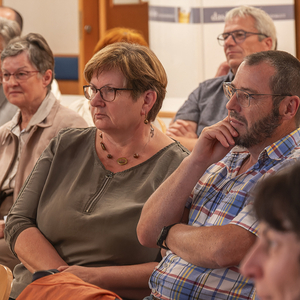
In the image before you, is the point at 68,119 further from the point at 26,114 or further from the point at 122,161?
the point at 122,161

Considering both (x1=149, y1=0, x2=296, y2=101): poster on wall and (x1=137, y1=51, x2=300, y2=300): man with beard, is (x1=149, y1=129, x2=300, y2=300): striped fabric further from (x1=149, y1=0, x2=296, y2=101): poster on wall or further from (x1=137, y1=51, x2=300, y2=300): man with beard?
(x1=149, y1=0, x2=296, y2=101): poster on wall

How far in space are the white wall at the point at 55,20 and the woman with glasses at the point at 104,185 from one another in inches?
191

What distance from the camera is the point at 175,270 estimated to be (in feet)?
4.39

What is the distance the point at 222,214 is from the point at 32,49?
5.63 feet

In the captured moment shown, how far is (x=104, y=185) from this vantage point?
1.74m

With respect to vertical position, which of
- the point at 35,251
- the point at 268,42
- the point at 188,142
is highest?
the point at 268,42

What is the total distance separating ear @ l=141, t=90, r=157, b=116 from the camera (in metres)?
1.84

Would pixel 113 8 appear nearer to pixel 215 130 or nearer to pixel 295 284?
pixel 215 130

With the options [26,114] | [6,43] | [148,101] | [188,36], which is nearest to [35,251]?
[148,101]

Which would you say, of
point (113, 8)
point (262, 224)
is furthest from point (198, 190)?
point (113, 8)

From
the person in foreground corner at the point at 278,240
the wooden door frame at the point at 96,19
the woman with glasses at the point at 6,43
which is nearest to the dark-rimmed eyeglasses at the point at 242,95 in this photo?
the person in foreground corner at the point at 278,240

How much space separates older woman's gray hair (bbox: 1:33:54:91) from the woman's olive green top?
865 millimetres

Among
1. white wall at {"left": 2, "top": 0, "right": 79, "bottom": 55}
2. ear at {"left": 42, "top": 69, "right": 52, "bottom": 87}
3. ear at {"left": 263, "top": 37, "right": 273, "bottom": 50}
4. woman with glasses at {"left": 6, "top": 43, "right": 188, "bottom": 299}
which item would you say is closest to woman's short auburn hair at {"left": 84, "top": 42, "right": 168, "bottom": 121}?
woman with glasses at {"left": 6, "top": 43, "right": 188, "bottom": 299}

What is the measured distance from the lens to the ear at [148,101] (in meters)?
1.84
